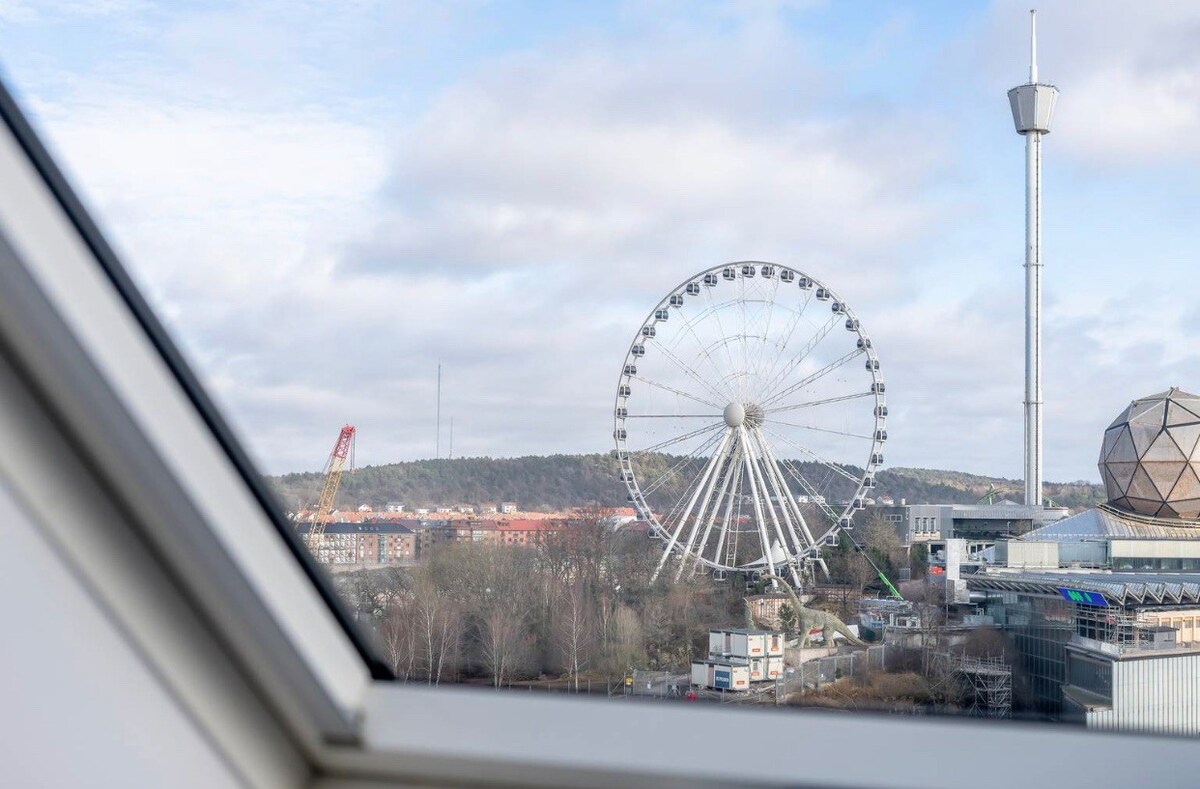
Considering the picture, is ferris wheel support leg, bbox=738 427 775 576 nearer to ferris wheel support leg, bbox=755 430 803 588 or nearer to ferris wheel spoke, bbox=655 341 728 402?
ferris wheel support leg, bbox=755 430 803 588

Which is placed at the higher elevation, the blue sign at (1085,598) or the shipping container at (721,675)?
the blue sign at (1085,598)

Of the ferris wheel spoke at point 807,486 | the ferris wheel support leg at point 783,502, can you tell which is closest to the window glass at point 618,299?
the ferris wheel support leg at point 783,502

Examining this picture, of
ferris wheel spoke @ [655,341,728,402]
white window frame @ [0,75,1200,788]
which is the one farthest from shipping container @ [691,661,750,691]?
ferris wheel spoke @ [655,341,728,402]

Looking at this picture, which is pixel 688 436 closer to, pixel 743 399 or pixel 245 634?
pixel 743 399

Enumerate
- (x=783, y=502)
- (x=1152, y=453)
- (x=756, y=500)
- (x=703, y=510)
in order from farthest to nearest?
(x=756, y=500) < (x=703, y=510) < (x=783, y=502) < (x=1152, y=453)

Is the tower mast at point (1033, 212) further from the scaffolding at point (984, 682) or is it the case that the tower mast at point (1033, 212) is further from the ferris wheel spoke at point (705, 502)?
the ferris wheel spoke at point (705, 502)

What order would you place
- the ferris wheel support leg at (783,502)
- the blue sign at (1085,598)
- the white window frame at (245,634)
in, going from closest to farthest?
1. the white window frame at (245,634)
2. the blue sign at (1085,598)
3. the ferris wheel support leg at (783,502)

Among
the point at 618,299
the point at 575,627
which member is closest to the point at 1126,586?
the point at 575,627

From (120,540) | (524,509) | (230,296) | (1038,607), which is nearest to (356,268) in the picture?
(230,296)
